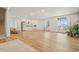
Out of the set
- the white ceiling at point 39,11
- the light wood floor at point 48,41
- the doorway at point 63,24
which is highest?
the white ceiling at point 39,11

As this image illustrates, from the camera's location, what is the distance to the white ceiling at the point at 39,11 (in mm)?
2141

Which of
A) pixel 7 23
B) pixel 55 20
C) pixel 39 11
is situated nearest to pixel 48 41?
pixel 55 20

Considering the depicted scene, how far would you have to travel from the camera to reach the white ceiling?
214 centimetres

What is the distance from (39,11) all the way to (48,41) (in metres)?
0.52

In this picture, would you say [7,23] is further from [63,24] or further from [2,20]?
[63,24]

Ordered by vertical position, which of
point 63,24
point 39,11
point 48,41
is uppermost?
point 39,11

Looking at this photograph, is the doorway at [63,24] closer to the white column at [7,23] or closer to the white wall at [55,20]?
the white wall at [55,20]

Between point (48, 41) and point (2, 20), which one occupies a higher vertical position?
point (2, 20)

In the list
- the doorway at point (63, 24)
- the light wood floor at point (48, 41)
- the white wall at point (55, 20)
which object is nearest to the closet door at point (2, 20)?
the light wood floor at point (48, 41)

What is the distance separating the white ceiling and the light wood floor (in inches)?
10.6

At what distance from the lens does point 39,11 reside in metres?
2.15

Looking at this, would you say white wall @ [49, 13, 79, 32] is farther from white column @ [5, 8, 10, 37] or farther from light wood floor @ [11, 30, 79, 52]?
white column @ [5, 8, 10, 37]

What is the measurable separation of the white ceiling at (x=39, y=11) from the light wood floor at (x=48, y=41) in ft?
0.88
